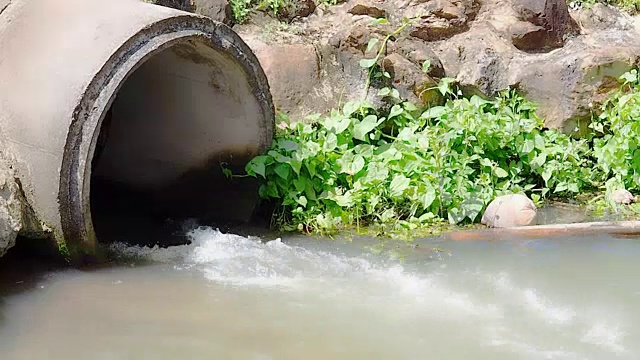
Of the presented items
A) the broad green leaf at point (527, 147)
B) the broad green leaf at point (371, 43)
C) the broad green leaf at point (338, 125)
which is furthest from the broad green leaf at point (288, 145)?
the broad green leaf at point (527, 147)

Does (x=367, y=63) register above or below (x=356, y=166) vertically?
above

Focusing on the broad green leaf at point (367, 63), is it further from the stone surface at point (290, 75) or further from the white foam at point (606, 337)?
the white foam at point (606, 337)

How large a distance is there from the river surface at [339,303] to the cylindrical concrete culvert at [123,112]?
62 centimetres

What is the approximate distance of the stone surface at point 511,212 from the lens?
5.43 metres

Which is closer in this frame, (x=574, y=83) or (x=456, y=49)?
(x=574, y=83)

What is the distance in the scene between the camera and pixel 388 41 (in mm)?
6773

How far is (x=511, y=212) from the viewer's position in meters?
5.47

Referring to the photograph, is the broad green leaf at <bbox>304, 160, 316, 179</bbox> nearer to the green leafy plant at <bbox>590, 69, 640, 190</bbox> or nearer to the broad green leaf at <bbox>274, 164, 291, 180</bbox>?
the broad green leaf at <bbox>274, 164, 291, 180</bbox>

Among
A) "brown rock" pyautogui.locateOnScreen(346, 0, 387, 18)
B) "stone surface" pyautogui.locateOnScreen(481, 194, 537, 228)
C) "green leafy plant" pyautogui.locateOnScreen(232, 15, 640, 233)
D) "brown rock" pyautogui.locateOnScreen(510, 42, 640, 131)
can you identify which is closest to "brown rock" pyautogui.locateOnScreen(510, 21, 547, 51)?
"brown rock" pyautogui.locateOnScreen(510, 42, 640, 131)

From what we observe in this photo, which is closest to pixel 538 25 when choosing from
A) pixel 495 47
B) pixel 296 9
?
pixel 495 47

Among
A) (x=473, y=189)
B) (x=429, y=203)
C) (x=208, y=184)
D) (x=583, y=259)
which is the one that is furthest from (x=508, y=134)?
(x=208, y=184)

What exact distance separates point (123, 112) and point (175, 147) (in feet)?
1.95

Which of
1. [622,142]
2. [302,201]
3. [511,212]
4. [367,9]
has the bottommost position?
[511,212]

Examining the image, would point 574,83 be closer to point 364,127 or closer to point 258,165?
point 364,127
